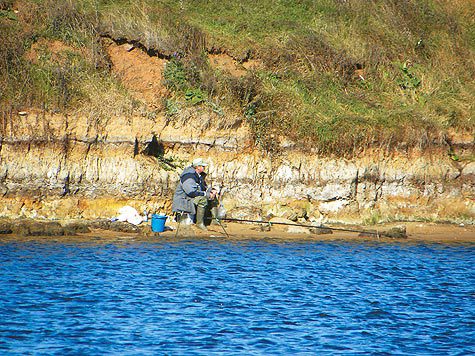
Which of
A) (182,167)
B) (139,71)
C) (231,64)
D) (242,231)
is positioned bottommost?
(242,231)

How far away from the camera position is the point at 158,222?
16.7m

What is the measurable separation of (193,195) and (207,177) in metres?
1.24

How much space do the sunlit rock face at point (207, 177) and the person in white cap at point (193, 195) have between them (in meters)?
0.77

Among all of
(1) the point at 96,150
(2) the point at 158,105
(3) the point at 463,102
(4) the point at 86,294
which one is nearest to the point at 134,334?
(4) the point at 86,294

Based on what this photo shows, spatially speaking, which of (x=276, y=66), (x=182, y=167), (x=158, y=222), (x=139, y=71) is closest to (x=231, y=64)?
(x=276, y=66)

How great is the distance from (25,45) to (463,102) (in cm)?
1102

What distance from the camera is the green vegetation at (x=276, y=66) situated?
18.6 m

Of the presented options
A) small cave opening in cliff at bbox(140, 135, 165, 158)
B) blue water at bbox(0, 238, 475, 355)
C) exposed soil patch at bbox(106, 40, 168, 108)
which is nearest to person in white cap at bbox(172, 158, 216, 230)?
blue water at bbox(0, 238, 475, 355)

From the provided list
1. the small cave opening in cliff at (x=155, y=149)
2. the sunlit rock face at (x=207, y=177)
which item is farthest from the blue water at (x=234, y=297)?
the small cave opening in cliff at (x=155, y=149)

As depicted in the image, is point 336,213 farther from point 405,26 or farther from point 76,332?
point 76,332

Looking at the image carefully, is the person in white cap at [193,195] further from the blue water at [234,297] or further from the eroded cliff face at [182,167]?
the blue water at [234,297]

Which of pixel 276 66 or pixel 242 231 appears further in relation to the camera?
pixel 276 66

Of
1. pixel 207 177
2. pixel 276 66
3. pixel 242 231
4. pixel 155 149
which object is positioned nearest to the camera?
pixel 242 231

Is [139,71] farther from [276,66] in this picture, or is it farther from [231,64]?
[276,66]
